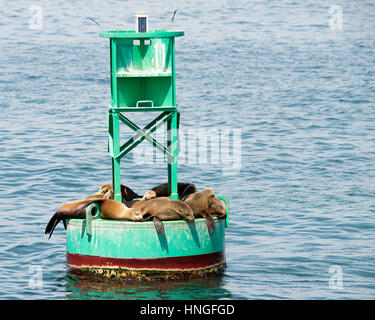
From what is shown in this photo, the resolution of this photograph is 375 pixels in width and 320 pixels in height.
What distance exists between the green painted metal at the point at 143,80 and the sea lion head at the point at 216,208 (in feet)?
A: 1.71

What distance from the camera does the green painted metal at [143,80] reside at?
12430 mm

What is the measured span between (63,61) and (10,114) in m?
7.48

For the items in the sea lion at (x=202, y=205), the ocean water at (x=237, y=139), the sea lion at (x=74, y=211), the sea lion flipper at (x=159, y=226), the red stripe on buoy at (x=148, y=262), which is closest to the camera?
the sea lion flipper at (x=159, y=226)

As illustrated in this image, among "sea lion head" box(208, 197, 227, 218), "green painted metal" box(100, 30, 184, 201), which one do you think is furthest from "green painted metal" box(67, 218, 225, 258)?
"green painted metal" box(100, 30, 184, 201)

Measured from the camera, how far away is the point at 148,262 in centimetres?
1209

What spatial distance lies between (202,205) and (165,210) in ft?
2.03

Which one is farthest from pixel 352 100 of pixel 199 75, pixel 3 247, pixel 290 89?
pixel 3 247

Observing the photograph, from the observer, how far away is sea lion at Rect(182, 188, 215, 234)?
1240cm

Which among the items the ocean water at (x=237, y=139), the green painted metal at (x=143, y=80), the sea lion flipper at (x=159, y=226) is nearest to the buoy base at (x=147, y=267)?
the ocean water at (x=237, y=139)

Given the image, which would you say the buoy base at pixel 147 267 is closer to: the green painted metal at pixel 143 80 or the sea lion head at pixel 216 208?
the sea lion head at pixel 216 208

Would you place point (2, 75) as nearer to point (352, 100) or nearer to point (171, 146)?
point (352, 100)

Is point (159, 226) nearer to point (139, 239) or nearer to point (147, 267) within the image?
point (139, 239)

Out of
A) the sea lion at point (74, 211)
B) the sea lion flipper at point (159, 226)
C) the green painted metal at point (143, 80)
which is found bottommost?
the sea lion flipper at point (159, 226)

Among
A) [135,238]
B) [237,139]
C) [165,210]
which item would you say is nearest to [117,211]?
[135,238]
